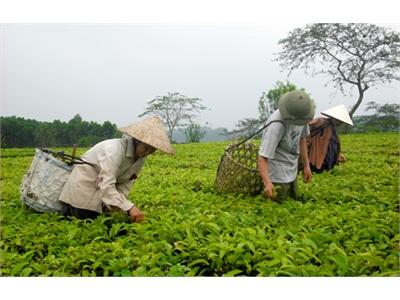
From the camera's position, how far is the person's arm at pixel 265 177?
135 inches

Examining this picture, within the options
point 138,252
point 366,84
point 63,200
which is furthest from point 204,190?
point 366,84

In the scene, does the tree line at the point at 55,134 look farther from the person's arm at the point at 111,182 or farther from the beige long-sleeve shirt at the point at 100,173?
the person's arm at the point at 111,182

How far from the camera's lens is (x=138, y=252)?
249cm

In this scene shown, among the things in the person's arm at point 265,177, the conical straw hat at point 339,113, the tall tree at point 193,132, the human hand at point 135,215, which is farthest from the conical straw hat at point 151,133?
the tall tree at point 193,132

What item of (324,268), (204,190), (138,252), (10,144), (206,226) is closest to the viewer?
(324,268)

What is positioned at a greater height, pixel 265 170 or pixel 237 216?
pixel 265 170

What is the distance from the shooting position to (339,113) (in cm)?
487

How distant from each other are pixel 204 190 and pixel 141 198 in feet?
2.30

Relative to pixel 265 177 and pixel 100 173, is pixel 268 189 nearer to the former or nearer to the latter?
pixel 265 177

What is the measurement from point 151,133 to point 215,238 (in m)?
0.78

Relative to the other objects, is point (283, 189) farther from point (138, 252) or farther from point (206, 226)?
point (138, 252)

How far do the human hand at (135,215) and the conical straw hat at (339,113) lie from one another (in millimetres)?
2571

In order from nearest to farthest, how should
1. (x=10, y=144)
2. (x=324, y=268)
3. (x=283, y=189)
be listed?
(x=324, y=268), (x=283, y=189), (x=10, y=144)

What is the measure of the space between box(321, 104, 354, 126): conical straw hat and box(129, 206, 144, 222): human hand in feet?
8.44
